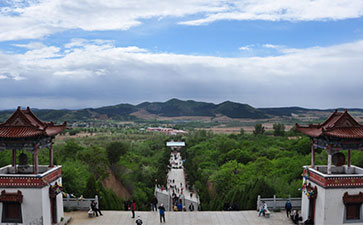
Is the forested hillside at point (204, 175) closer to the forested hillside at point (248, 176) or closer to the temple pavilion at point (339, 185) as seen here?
the forested hillside at point (248, 176)

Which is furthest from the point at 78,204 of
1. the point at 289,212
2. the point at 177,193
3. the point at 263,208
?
the point at 177,193

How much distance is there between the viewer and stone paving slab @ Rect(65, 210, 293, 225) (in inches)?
787

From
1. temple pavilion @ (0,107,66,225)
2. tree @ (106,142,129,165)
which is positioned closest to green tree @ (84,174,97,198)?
temple pavilion @ (0,107,66,225)

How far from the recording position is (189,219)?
20703mm

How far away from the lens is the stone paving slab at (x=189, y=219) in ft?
65.6

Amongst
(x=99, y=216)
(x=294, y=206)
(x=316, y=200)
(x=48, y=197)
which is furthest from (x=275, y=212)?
(x=48, y=197)

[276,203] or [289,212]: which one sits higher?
[276,203]

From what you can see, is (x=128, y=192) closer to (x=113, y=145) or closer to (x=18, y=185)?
(x=113, y=145)

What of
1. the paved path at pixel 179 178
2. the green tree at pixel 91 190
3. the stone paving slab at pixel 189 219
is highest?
the green tree at pixel 91 190

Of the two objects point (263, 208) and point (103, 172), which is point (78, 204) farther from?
point (103, 172)

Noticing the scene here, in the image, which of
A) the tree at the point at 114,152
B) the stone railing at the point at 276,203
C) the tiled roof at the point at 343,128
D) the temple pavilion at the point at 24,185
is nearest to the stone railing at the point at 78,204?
the temple pavilion at the point at 24,185

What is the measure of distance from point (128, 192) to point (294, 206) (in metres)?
27.4

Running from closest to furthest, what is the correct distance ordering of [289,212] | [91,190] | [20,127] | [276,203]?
[20,127] → [289,212] → [276,203] → [91,190]

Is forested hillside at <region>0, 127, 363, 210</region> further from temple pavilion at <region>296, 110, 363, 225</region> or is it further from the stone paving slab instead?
temple pavilion at <region>296, 110, 363, 225</region>
